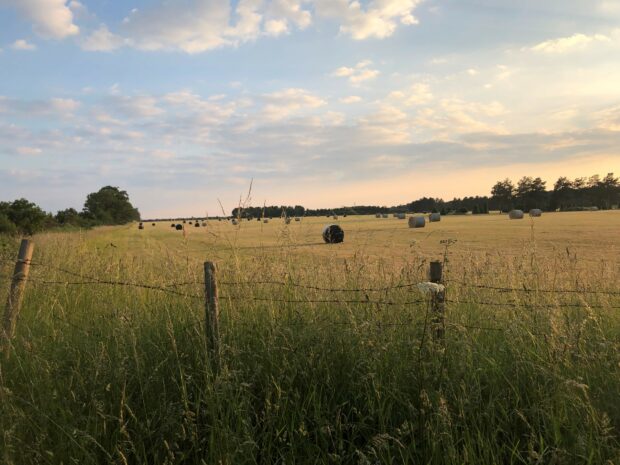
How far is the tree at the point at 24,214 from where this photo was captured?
141 ft

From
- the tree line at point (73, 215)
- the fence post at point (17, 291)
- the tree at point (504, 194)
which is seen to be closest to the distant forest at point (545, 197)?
the tree at point (504, 194)

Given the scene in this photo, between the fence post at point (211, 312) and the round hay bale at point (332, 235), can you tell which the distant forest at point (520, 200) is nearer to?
the round hay bale at point (332, 235)

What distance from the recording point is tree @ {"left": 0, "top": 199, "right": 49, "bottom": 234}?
42969mm

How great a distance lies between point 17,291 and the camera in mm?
4688

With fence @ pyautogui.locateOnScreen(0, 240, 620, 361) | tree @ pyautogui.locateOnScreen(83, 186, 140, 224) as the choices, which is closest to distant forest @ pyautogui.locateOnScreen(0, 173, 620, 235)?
tree @ pyautogui.locateOnScreen(83, 186, 140, 224)

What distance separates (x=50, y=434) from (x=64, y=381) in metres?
0.54

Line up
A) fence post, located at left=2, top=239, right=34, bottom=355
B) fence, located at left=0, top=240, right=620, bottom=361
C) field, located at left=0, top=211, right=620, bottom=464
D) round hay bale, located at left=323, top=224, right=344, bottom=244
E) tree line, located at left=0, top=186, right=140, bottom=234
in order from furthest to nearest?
tree line, located at left=0, top=186, right=140, bottom=234, round hay bale, located at left=323, top=224, right=344, bottom=244, fence post, located at left=2, top=239, right=34, bottom=355, fence, located at left=0, top=240, right=620, bottom=361, field, located at left=0, top=211, right=620, bottom=464

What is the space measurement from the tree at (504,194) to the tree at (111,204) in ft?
394

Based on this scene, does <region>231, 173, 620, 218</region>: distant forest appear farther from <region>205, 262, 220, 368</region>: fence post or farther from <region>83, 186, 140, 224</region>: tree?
<region>205, 262, 220, 368</region>: fence post

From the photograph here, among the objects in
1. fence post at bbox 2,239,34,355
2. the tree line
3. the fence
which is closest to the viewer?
the fence

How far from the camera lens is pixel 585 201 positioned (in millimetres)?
132375

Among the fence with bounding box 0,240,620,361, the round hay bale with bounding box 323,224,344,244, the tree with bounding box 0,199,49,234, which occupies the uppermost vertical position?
the tree with bounding box 0,199,49,234

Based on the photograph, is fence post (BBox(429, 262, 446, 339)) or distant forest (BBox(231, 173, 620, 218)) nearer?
fence post (BBox(429, 262, 446, 339))

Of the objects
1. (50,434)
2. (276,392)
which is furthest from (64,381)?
(276,392)
